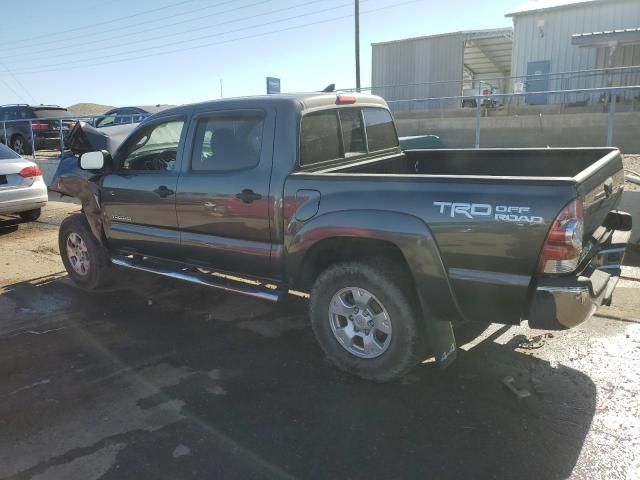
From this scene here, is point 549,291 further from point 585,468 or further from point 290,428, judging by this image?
point 290,428

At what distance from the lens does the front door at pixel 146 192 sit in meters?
4.57

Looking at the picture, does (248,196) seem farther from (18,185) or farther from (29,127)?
(29,127)

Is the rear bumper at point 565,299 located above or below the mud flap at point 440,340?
above

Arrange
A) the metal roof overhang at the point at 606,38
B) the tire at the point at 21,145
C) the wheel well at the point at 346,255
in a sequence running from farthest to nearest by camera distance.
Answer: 1. the metal roof overhang at the point at 606,38
2. the tire at the point at 21,145
3. the wheel well at the point at 346,255

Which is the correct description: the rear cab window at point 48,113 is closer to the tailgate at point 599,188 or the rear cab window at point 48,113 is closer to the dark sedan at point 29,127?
the dark sedan at point 29,127

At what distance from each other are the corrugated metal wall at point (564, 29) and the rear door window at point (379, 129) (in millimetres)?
19286

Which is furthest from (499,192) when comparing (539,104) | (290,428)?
(539,104)

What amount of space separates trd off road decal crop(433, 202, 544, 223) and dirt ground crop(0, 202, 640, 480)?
1.19m

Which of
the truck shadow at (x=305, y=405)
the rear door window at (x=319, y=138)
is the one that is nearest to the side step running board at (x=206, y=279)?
the truck shadow at (x=305, y=405)

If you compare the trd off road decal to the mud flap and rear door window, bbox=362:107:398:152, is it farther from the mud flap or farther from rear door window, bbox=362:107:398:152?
rear door window, bbox=362:107:398:152

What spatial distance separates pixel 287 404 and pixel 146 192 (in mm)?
2472

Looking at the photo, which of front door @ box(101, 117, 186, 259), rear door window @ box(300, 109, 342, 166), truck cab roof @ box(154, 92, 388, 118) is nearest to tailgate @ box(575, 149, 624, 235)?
rear door window @ box(300, 109, 342, 166)

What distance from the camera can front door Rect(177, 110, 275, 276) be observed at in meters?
3.87

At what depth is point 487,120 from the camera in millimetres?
14555
